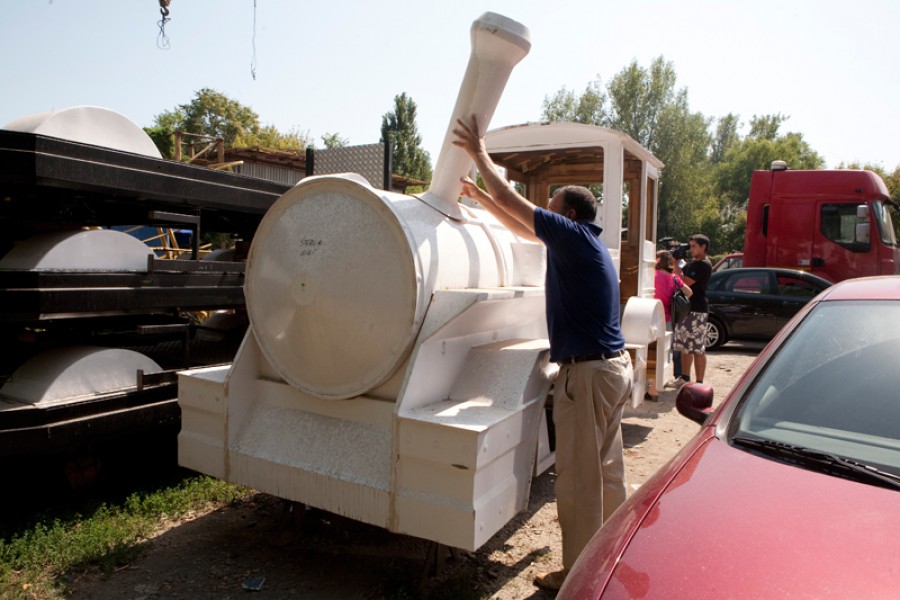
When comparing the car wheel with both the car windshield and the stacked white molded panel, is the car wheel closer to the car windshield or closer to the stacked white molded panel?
the car windshield

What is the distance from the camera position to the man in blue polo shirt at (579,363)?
3.25 meters

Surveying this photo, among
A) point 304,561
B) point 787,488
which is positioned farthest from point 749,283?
point 787,488

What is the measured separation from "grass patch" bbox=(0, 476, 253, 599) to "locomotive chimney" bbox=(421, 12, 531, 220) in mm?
2474

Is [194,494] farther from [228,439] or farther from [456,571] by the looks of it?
[456,571]

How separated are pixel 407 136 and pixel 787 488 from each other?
47.9 m

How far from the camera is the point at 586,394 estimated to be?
10.7ft

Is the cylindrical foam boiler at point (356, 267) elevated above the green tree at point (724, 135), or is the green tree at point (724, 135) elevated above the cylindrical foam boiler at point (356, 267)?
the green tree at point (724, 135)

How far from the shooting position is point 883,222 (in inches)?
478

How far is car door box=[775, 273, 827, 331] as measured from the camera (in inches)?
448

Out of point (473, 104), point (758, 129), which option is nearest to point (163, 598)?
point (473, 104)

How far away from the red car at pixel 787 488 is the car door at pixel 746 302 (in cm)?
957

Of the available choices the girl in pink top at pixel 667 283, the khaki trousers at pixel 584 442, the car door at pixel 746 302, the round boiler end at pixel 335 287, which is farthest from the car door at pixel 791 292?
the round boiler end at pixel 335 287

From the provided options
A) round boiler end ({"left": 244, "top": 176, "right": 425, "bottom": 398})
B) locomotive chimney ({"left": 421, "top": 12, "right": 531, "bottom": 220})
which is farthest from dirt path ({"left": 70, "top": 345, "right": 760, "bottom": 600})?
locomotive chimney ({"left": 421, "top": 12, "right": 531, "bottom": 220})

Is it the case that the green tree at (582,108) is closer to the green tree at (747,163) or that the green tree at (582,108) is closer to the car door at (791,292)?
the green tree at (747,163)
